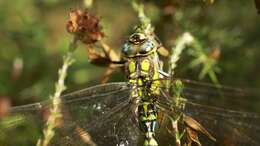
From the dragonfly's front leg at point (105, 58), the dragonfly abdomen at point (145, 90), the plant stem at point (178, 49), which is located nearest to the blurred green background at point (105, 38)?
the plant stem at point (178, 49)

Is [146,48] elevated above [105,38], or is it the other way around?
[105,38]

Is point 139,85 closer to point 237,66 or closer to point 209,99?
point 209,99

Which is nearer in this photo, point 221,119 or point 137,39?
point 221,119

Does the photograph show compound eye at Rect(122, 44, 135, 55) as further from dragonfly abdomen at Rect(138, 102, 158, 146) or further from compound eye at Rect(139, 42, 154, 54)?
dragonfly abdomen at Rect(138, 102, 158, 146)

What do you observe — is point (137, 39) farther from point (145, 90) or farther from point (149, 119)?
point (149, 119)

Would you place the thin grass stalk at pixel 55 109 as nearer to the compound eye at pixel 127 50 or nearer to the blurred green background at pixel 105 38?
the compound eye at pixel 127 50

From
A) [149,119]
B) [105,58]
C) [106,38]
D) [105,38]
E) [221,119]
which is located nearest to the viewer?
[221,119]

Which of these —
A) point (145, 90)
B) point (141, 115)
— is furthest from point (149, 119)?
point (145, 90)
